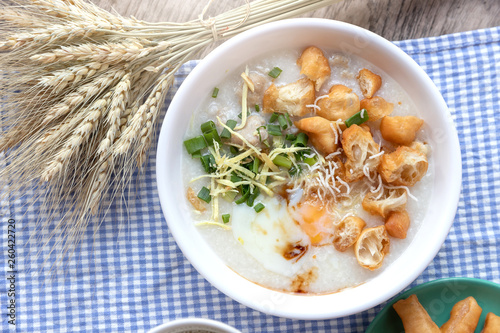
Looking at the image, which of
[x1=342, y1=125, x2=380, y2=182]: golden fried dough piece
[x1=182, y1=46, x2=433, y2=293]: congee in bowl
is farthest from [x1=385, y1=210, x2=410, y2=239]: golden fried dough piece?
[x1=342, y1=125, x2=380, y2=182]: golden fried dough piece

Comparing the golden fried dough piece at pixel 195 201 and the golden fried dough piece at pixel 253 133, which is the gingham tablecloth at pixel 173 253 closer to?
the golden fried dough piece at pixel 195 201

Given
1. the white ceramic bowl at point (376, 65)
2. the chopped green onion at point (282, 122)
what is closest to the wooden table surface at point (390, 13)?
the white ceramic bowl at point (376, 65)

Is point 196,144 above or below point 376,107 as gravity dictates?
below

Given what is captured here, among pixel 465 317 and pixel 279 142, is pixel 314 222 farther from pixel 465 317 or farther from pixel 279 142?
pixel 465 317

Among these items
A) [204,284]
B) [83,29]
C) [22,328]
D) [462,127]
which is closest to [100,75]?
[83,29]

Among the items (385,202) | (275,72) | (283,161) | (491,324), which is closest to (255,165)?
(283,161)

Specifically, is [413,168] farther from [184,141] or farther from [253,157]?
[184,141]
